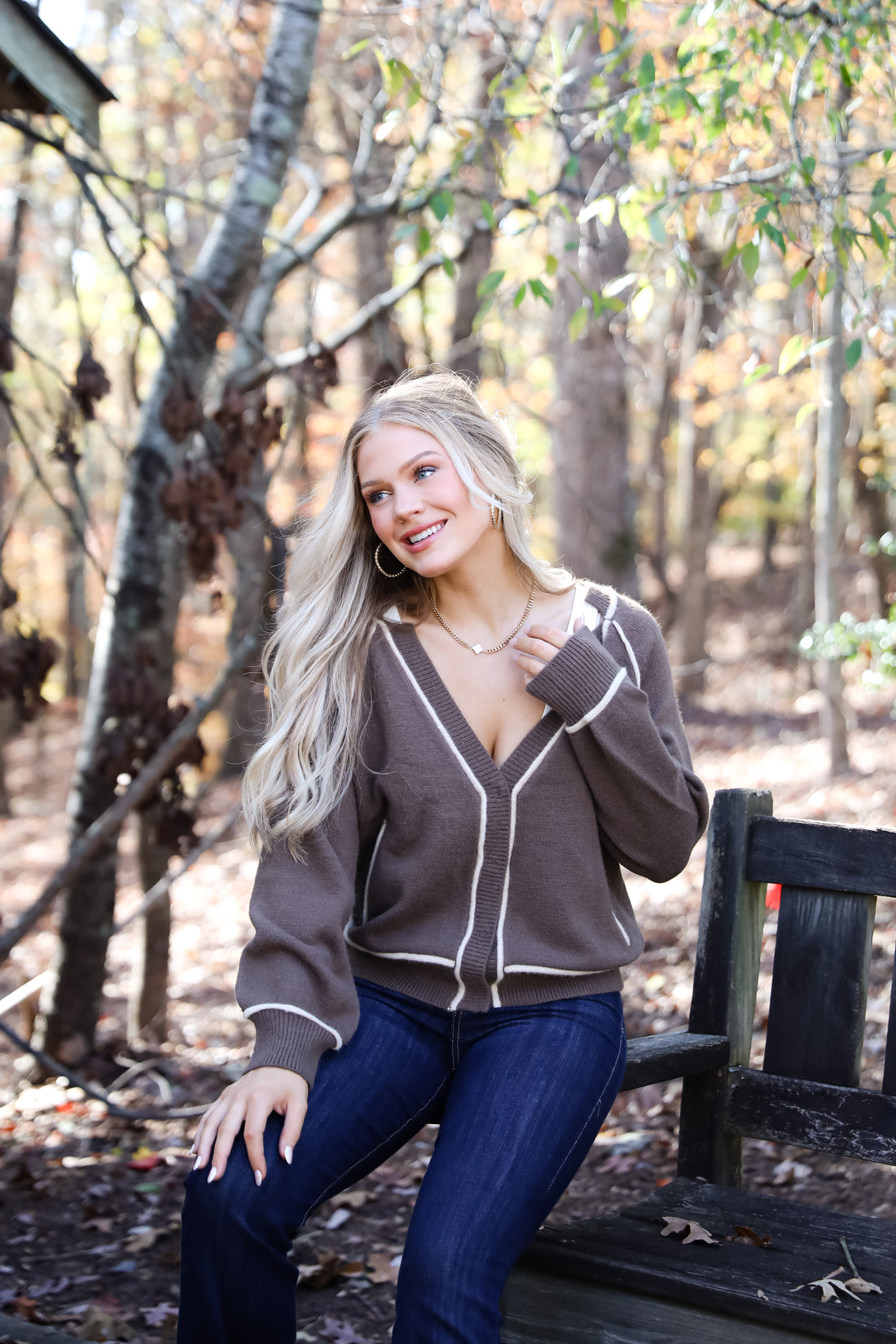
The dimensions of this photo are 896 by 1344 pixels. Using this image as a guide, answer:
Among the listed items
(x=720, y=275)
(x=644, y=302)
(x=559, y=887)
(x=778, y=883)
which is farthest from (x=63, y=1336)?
(x=720, y=275)

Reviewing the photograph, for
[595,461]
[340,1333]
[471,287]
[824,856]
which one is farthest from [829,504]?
[340,1333]

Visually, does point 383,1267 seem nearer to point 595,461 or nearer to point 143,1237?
point 143,1237

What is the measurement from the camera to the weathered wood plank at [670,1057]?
7.95 ft

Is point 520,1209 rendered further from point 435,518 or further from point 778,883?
point 435,518

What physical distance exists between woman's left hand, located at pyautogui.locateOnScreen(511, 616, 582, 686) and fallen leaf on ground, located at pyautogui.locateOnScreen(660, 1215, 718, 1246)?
107cm

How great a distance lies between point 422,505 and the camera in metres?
2.63

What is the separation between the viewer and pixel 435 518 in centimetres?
265

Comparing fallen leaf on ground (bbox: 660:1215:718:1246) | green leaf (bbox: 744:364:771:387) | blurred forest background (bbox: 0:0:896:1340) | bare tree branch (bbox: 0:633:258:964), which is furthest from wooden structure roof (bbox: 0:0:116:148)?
fallen leaf on ground (bbox: 660:1215:718:1246)

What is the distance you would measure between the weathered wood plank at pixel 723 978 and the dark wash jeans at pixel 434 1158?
32 cm

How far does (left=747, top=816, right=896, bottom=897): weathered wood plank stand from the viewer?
2506 mm

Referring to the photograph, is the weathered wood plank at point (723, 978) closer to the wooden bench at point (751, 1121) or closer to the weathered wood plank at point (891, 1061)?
the wooden bench at point (751, 1121)

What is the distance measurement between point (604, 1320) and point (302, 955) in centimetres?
84

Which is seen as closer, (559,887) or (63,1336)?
(63,1336)

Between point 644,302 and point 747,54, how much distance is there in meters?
1.11
